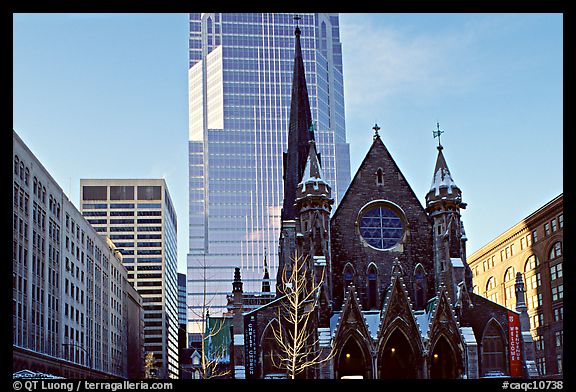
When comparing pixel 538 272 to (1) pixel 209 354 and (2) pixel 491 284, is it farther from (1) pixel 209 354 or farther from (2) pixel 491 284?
(1) pixel 209 354

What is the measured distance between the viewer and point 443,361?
5172 cm

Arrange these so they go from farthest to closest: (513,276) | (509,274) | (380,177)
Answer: (509,274) → (513,276) → (380,177)

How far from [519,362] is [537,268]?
35006 millimetres

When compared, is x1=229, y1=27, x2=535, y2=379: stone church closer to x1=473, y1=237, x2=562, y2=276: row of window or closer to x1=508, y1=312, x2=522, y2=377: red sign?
x1=508, y1=312, x2=522, y2=377: red sign

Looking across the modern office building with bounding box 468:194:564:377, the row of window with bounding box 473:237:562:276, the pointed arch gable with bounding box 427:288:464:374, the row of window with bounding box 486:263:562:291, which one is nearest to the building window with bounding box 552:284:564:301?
the modern office building with bounding box 468:194:564:377

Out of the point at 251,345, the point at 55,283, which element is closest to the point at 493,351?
the point at 251,345

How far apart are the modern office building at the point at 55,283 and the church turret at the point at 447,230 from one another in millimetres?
27696

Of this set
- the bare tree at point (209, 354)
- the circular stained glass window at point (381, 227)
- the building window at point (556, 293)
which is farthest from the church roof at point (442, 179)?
the building window at point (556, 293)

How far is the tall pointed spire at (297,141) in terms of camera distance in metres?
74.2

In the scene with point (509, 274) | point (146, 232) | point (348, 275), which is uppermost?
point (146, 232)

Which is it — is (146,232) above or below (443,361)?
above

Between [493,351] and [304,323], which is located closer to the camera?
[304,323]

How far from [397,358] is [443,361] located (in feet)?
9.59

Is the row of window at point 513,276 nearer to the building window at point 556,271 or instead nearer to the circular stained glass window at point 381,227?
the building window at point 556,271
